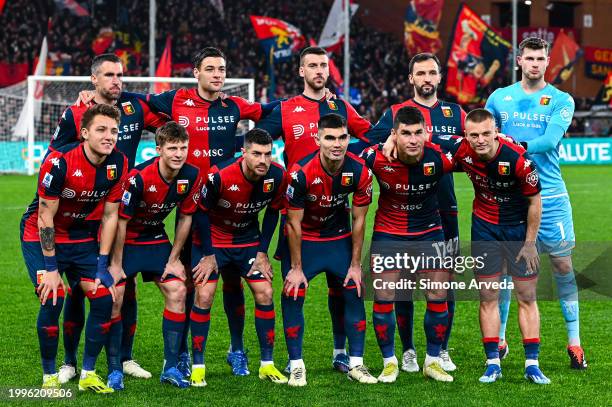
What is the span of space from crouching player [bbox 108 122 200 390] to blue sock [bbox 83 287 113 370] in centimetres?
17

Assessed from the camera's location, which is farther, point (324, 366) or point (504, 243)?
point (324, 366)

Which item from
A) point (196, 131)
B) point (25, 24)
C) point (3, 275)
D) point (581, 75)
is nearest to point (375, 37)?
point (581, 75)

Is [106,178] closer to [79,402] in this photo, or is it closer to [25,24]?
[79,402]

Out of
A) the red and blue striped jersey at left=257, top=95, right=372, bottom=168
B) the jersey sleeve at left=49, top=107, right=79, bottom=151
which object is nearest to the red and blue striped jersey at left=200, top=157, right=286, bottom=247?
the red and blue striped jersey at left=257, top=95, right=372, bottom=168

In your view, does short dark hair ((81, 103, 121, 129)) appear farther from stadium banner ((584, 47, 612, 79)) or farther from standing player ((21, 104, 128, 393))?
stadium banner ((584, 47, 612, 79))

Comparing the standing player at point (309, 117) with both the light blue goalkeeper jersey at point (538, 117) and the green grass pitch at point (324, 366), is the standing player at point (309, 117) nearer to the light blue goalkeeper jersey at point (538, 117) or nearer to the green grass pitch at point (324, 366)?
the green grass pitch at point (324, 366)

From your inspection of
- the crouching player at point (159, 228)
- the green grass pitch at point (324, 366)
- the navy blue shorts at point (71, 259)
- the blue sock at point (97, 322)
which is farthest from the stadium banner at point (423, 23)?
the blue sock at point (97, 322)

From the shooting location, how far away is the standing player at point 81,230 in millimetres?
6395

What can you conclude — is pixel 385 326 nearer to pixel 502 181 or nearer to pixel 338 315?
pixel 338 315

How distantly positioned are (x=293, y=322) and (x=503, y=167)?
1.80m

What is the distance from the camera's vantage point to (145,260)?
6.82 meters

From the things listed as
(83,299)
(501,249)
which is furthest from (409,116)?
(83,299)

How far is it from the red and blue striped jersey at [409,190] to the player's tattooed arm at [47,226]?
7.18ft

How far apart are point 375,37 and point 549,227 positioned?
1253 inches
